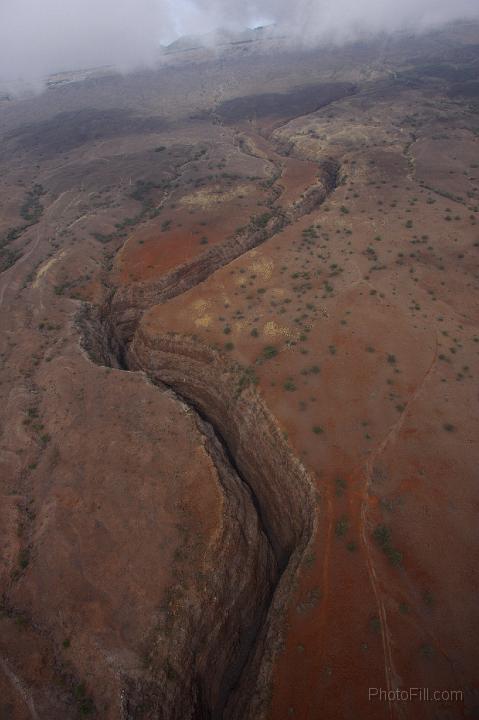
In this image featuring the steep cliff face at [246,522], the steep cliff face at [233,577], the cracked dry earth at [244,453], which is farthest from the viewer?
the steep cliff face at [246,522]

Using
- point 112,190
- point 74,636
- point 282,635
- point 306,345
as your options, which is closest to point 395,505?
point 282,635

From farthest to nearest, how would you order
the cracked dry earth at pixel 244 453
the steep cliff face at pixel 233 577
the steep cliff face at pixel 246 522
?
the steep cliff face at pixel 246 522 < the steep cliff face at pixel 233 577 < the cracked dry earth at pixel 244 453

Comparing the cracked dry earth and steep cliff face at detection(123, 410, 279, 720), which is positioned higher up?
the cracked dry earth

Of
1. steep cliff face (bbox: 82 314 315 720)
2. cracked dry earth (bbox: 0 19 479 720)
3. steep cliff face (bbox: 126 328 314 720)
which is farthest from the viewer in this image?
steep cliff face (bbox: 126 328 314 720)

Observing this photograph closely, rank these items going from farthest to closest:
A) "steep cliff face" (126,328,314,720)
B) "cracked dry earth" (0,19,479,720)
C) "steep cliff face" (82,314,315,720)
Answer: "steep cliff face" (126,328,314,720) < "steep cliff face" (82,314,315,720) < "cracked dry earth" (0,19,479,720)

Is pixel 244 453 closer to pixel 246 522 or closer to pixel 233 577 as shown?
pixel 246 522

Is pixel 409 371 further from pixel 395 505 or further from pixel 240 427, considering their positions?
pixel 240 427

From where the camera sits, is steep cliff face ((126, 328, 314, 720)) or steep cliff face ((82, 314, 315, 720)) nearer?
steep cliff face ((82, 314, 315, 720))

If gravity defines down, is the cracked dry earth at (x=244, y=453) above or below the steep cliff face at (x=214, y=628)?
above

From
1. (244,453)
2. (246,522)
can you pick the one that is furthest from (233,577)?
(244,453)
